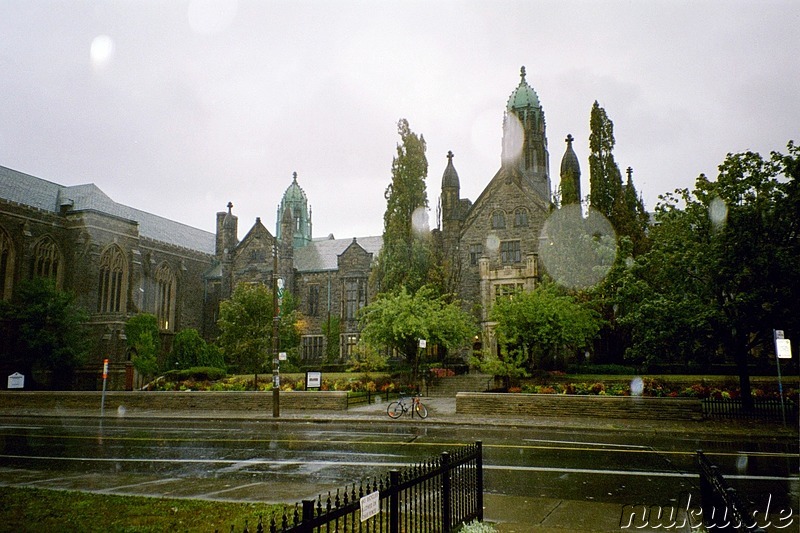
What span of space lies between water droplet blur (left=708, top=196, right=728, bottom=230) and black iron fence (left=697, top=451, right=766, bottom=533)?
1747 centimetres

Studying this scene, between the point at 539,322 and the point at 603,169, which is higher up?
the point at 603,169

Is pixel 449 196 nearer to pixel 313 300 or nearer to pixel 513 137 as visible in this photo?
pixel 513 137

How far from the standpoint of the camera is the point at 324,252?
57.5m

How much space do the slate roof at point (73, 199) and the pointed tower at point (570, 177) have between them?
38.9m

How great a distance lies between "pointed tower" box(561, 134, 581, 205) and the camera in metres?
40.1

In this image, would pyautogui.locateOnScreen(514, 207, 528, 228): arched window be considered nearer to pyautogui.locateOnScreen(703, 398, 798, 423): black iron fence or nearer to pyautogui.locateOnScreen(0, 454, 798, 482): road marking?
pyautogui.locateOnScreen(703, 398, 798, 423): black iron fence

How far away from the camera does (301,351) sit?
5319cm

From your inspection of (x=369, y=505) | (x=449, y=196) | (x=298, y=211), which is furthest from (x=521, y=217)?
(x=298, y=211)

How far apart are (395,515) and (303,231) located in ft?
256

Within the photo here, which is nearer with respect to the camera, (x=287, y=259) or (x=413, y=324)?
(x=413, y=324)

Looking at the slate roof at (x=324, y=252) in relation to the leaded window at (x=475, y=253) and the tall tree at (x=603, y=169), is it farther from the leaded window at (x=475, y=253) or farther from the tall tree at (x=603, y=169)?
the tall tree at (x=603, y=169)

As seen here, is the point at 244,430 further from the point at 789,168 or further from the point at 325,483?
the point at 789,168

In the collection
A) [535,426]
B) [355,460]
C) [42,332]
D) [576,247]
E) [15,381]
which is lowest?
[535,426]

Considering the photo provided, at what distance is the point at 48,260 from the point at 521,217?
128ft
